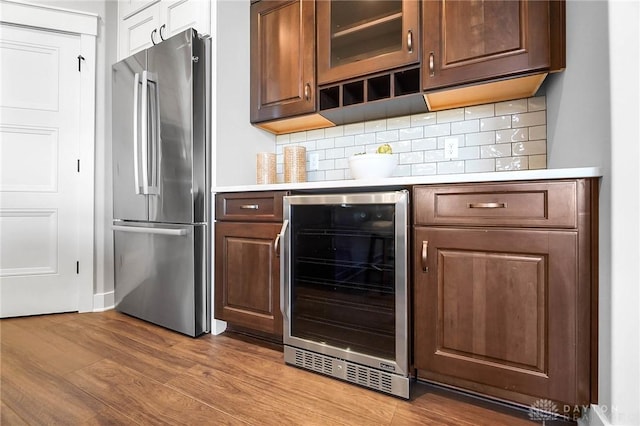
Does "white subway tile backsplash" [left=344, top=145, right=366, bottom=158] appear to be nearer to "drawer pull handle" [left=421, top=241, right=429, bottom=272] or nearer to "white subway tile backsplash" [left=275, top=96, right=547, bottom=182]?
"white subway tile backsplash" [left=275, top=96, right=547, bottom=182]

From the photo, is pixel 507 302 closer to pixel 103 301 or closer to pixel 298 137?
pixel 298 137

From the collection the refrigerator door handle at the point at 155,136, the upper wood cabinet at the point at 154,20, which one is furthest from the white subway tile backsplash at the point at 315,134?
the refrigerator door handle at the point at 155,136

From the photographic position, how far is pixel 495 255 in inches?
43.9

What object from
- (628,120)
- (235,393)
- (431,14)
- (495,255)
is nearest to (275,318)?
(235,393)

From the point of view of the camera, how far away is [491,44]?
138 cm

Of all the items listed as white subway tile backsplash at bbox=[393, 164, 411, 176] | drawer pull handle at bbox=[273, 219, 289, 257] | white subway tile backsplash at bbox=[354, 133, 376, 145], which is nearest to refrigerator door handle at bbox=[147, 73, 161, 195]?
drawer pull handle at bbox=[273, 219, 289, 257]

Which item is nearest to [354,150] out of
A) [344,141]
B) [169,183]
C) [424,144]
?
[344,141]

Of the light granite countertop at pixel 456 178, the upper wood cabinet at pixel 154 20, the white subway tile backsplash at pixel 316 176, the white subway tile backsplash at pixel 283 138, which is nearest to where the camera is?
the light granite countertop at pixel 456 178

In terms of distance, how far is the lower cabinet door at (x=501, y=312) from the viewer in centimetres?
101

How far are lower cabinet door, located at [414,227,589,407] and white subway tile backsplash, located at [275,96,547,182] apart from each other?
2.42ft

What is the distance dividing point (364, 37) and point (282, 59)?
1.77 feet

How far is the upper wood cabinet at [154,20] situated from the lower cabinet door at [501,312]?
1.90 metres

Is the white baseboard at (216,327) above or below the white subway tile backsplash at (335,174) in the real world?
below

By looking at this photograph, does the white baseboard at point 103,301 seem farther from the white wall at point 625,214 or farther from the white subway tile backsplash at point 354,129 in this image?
the white wall at point 625,214
